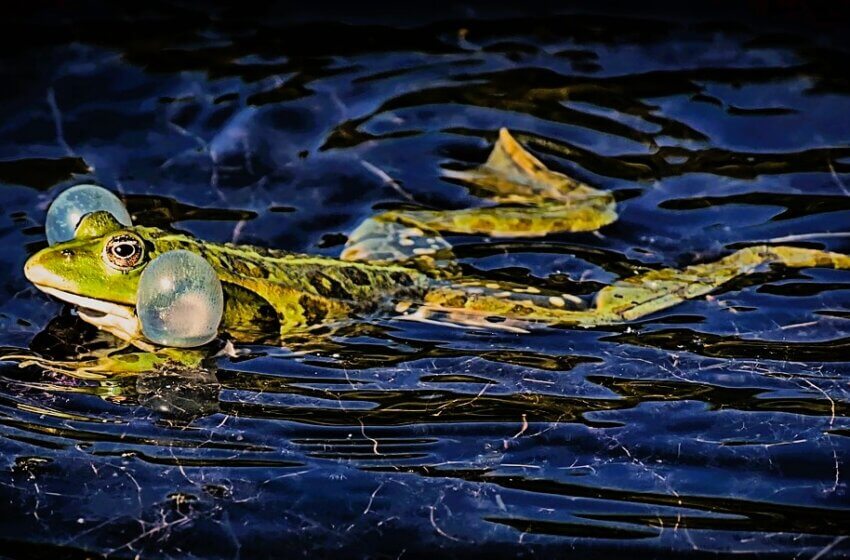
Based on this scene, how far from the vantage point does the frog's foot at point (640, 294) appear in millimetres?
4125

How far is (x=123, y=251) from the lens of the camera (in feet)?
13.0

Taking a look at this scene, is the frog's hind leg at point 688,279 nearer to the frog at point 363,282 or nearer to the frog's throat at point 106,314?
the frog at point 363,282

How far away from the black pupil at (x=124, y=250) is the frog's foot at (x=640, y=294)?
3.50 ft

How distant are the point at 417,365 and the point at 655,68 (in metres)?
2.84

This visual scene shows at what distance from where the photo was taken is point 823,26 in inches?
245

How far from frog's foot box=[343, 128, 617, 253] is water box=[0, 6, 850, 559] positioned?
0.11 meters

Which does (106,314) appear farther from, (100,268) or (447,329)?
(447,329)

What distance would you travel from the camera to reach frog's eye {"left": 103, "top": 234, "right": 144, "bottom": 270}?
395cm

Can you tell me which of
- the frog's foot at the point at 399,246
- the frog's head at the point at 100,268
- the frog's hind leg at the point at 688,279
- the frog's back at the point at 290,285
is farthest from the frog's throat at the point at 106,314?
the frog's hind leg at the point at 688,279

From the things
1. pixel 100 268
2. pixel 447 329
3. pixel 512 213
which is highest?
pixel 100 268

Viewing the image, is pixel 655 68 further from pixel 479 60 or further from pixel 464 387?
pixel 464 387

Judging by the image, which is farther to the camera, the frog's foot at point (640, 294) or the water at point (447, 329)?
the frog's foot at point (640, 294)

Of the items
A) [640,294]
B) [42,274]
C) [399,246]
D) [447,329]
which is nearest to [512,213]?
[399,246]

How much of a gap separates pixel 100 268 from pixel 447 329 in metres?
1.20
